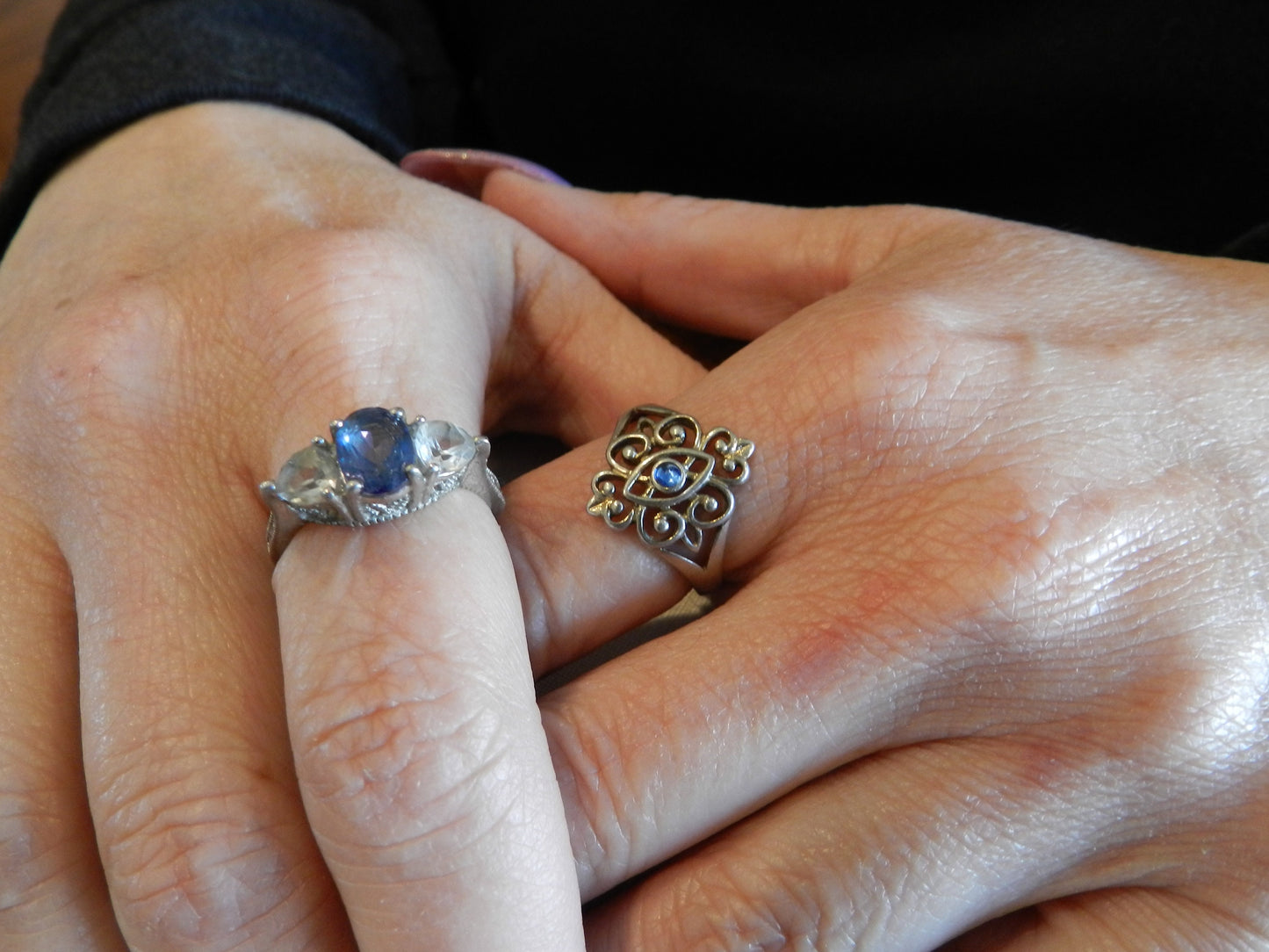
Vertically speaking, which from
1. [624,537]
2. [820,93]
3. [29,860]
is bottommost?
[29,860]

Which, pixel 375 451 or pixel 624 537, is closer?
pixel 375 451

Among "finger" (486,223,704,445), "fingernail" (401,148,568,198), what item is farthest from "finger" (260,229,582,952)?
"fingernail" (401,148,568,198)

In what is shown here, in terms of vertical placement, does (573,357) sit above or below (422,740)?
above

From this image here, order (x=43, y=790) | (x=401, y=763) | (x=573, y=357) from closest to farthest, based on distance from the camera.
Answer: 1. (x=401, y=763)
2. (x=43, y=790)
3. (x=573, y=357)

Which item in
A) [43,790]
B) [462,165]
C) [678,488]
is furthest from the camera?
[462,165]

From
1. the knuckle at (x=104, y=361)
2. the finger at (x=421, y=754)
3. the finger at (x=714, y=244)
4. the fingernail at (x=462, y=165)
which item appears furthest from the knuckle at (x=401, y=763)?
the fingernail at (x=462, y=165)

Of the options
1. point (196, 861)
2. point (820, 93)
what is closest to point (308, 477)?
point (196, 861)

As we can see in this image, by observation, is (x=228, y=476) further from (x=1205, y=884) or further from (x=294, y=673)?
(x=1205, y=884)

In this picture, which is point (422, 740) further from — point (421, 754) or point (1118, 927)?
point (1118, 927)
